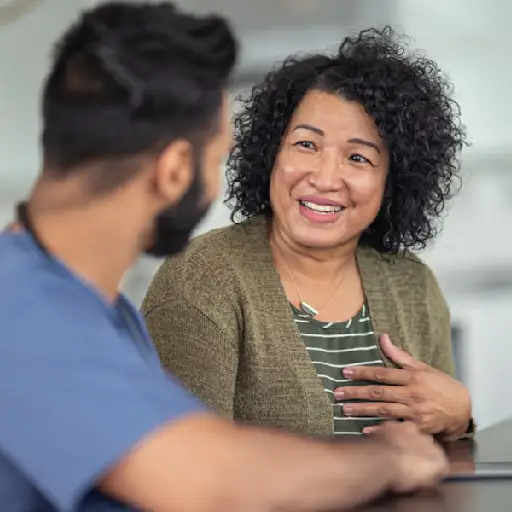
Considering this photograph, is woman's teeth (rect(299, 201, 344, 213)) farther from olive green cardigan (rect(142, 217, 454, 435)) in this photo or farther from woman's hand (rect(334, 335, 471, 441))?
woman's hand (rect(334, 335, 471, 441))

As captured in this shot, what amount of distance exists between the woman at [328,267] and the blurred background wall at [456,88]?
0.85 meters

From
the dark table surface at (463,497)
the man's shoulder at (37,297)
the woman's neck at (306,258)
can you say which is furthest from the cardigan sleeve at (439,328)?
the man's shoulder at (37,297)

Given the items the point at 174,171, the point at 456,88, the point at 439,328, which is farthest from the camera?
the point at 456,88

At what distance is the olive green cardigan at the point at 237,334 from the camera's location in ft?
5.14

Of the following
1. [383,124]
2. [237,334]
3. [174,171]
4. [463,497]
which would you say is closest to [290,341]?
[237,334]

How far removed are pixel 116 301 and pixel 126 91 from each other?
9.8 inches

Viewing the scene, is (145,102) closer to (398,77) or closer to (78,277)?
(78,277)

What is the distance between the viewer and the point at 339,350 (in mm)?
1747

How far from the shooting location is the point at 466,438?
164cm

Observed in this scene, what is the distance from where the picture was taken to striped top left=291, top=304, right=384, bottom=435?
1696 mm

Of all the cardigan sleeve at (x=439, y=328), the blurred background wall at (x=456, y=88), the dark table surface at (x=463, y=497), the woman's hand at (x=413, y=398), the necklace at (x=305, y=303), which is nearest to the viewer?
the dark table surface at (x=463, y=497)

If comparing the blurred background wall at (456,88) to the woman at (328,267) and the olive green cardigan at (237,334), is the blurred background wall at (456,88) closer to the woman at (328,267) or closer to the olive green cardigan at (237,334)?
the woman at (328,267)

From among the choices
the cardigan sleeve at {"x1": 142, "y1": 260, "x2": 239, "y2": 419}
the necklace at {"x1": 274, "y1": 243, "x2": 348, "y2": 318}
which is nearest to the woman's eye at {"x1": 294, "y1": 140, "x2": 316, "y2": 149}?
the necklace at {"x1": 274, "y1": 243, "x2": 348, "y2": 318}

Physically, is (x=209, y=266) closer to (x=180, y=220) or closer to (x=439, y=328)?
(x=439, y=328)
